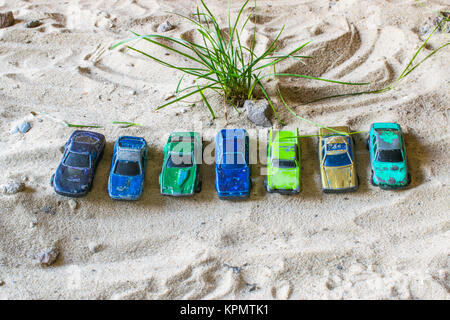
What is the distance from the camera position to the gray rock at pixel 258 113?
133 inches

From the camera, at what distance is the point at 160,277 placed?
2701 mm

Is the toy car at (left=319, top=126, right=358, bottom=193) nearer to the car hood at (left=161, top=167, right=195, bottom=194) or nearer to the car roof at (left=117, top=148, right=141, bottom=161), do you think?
the car hood at (left=161, top=167, right=195, bottom=194)

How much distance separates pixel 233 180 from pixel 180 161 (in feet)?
1.35

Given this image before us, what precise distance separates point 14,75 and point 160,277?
96.8 inches

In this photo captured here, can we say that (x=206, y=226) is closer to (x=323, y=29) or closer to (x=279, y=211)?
(x=279, y=211)

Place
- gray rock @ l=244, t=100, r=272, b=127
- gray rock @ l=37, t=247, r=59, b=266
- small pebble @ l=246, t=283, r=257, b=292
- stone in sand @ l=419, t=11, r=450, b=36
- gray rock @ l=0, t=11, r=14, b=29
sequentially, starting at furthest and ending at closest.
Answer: gray rock @ l=0, t=11, r=14, b=29 → stone in sand @ l=419, t=11, r=450, b=36 → gray rock @ l=244, t=100, r=272, b=127 → gray rock @ l=37, t=247, r=59, b=266 → small pebble @ l=246, t=283, r=257, b=292

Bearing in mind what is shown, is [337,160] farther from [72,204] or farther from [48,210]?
[48,210]

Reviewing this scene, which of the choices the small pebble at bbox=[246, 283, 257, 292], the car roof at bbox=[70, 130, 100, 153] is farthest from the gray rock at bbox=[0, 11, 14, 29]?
the small pebble at bbox=[246, 283, 257, 292]

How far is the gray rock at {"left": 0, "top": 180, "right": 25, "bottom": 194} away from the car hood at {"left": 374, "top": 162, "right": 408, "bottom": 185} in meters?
2.51

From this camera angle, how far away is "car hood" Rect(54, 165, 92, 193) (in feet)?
9.90

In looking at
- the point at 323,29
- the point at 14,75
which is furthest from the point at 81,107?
the point at 323,29

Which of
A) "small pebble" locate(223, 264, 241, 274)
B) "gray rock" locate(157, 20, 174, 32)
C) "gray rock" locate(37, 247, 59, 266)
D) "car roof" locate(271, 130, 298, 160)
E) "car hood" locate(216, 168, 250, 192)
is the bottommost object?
"small pebble" locate(223, 264, 241, 274)

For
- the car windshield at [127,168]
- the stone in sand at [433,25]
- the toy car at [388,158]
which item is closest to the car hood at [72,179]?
the car windshield at [127,168]

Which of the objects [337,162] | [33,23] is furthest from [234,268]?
[33,23]
